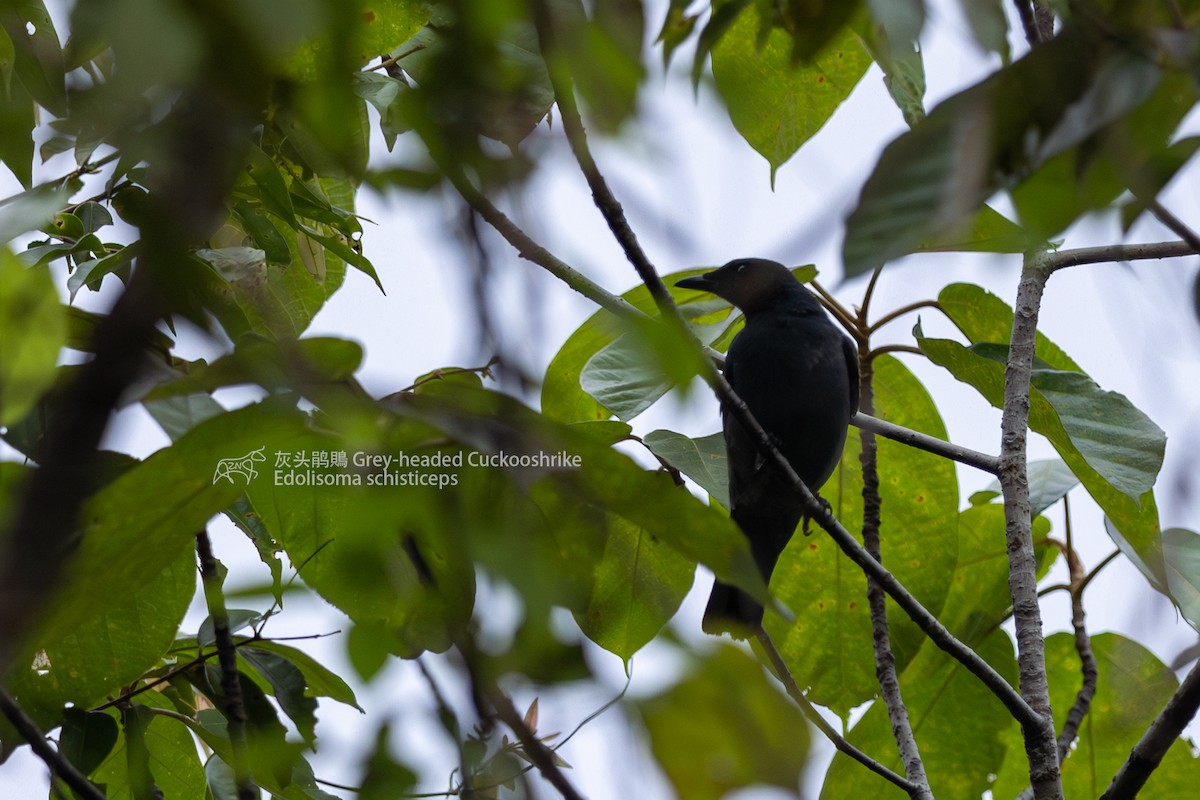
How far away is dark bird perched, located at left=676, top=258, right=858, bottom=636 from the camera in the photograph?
Answer: 12.7 ft

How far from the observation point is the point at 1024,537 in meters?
2.78

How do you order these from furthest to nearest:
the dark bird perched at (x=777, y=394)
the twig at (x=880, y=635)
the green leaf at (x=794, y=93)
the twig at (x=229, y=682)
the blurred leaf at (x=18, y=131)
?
the dark bird perched at (x=777, y=394) < the twig at (x=880, y=635) < the green leaf at (x=794, y=93) < the twig at (x=229, y=682) < the blurred leaf at (x=18, y=131)

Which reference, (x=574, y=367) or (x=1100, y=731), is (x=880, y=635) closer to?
(x=1100, y=731)

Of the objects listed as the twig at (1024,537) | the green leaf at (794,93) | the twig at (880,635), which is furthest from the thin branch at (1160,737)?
the green leaf at (794,93)

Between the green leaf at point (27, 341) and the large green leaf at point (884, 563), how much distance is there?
2.91 m

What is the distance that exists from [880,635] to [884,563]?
1.90 ft

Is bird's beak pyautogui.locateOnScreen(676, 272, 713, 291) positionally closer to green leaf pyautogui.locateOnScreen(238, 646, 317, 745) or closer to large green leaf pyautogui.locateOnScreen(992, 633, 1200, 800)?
→ large green leaf pyautogui.locateOnScreen(992, 633, 1200, 800)

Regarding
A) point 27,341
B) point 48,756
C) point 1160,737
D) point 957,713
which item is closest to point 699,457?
point 1160,737

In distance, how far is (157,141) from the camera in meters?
0.73

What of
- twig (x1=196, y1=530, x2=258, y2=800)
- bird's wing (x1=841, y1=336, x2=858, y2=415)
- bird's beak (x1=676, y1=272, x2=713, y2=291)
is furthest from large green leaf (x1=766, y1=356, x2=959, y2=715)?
twig (x1=196, y1=530, x2=258, y2=800)

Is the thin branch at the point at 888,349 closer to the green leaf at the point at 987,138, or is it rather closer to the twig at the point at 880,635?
the twig at the point at 880,635

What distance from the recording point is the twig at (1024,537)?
2.49 meters

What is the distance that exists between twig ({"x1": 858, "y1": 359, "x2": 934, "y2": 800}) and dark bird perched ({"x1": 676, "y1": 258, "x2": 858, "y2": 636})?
18.8 inches

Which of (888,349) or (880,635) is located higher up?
(888,349)
